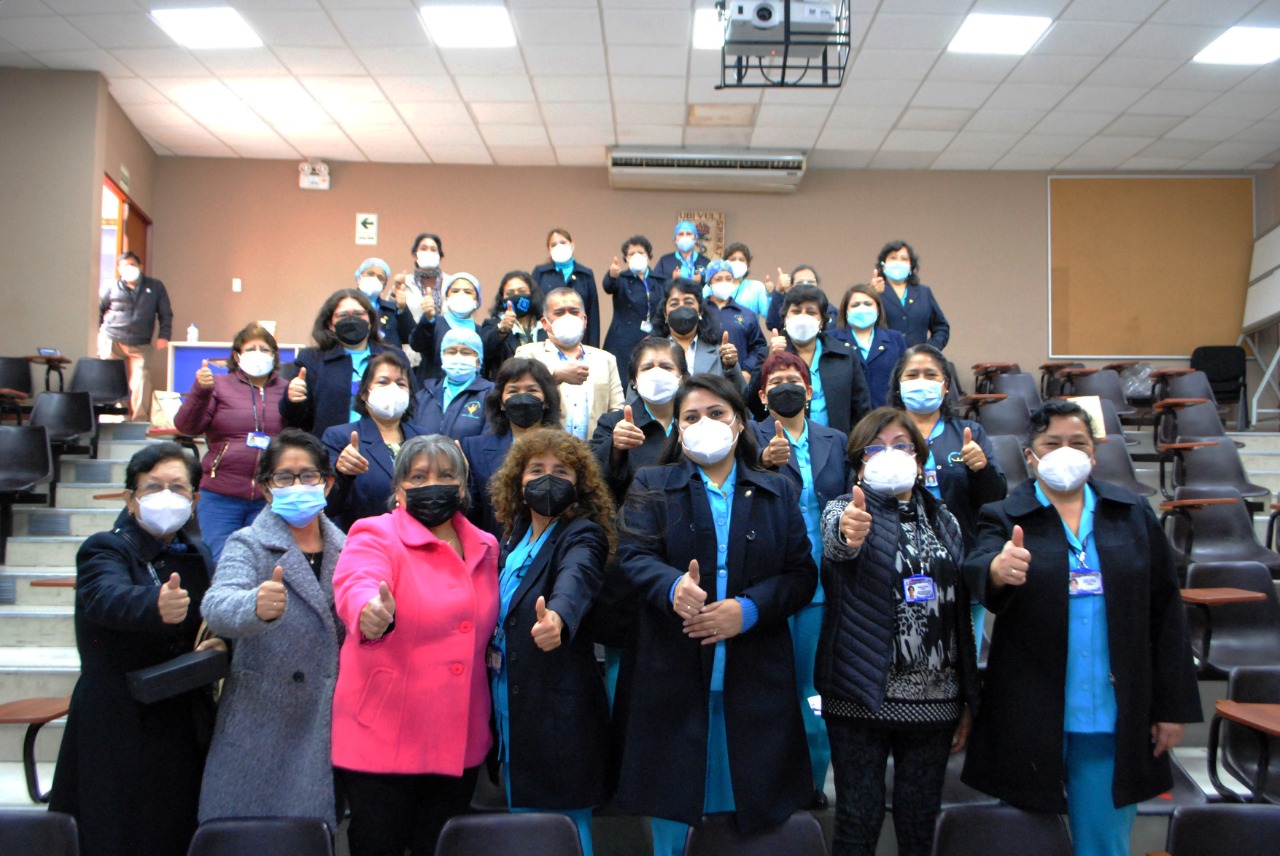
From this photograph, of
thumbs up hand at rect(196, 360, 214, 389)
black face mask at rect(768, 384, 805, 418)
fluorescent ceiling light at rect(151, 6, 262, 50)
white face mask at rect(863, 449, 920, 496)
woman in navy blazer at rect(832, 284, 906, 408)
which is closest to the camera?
white face mask at rect(863, 449, 920, 496)

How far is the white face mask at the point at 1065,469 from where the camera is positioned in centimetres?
254

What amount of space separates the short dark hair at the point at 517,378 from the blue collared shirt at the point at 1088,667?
66.5 inches

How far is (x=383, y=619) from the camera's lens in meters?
2.12

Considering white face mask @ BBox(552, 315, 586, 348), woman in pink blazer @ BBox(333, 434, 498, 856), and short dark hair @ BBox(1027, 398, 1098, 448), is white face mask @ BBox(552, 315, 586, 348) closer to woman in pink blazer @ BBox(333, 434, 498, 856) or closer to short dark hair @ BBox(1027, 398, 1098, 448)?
woman in pink blazer @ BBox(333, 434, 498, 856)

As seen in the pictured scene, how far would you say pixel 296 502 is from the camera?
2555 millimetres

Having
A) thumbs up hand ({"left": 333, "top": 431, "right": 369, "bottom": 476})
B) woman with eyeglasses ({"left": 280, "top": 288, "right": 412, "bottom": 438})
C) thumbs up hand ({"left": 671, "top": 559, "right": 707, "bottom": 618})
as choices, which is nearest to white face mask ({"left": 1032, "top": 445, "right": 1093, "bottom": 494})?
thumbs up hand ({"left": 671, "top": 559, "right": 707, "bottom": 618})

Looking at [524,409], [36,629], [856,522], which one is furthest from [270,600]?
[36,629]

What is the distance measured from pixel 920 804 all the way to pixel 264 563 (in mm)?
1793

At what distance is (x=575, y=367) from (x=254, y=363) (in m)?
1.36

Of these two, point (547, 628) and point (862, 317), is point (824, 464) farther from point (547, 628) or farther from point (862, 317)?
point (862, 317)

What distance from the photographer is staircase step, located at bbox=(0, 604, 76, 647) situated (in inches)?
169

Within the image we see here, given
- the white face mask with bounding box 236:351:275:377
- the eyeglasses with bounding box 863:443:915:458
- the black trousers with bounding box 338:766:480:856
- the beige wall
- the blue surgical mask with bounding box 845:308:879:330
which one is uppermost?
the beige wall

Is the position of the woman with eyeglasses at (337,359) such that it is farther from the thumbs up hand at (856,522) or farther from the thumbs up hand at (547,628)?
the thumbs up hand at (856,522)

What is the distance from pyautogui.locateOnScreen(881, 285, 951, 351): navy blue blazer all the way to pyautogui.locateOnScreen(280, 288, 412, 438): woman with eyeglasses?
112 inches
